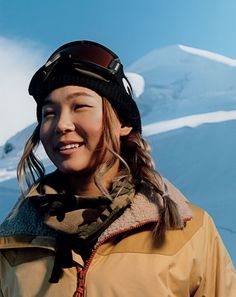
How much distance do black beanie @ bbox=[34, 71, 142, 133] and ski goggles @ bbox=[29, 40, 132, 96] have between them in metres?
0.01

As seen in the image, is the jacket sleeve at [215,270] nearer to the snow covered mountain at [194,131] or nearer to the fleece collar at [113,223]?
the fleece collar at [113,223]

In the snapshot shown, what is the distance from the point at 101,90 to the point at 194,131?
13.0m

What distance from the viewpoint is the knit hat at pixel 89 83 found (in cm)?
150

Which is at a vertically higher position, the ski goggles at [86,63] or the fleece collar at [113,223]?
the ski goggles at [86,63]

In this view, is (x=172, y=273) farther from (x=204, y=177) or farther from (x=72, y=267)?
(x=204, y=177)

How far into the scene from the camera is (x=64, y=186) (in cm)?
158

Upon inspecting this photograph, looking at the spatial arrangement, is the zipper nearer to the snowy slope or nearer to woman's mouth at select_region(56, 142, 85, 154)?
woman's mouth at select_region(56, 142, 85, 154)

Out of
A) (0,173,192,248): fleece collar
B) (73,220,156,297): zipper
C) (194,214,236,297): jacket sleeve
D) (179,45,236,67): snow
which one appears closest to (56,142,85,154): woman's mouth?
(0,173,192,248): fleece collar

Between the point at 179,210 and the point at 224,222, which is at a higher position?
the point at 179,210

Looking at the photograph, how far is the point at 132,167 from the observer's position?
1563 mm

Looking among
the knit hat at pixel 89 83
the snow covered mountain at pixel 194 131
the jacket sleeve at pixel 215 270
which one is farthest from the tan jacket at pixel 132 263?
the snow covered mountain at pixel 194 131

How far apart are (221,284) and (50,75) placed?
75 centimetres

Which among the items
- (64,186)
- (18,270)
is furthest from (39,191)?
(18,270)

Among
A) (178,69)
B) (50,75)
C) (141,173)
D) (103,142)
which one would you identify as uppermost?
(50,75)
